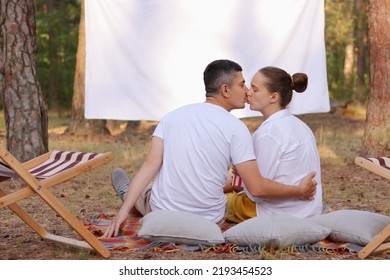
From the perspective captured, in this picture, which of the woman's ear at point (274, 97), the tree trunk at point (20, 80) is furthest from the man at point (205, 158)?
the tree trunk at point (20, 80)

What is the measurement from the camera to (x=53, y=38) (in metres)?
15.6

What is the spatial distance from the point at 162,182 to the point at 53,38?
12.1 meters

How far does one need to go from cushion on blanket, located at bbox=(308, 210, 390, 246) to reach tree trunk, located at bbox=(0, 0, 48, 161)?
2930mm

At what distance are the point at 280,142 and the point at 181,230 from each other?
0.60m

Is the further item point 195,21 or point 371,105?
Answer: point 371,105

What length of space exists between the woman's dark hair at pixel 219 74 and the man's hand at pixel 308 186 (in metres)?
0.54

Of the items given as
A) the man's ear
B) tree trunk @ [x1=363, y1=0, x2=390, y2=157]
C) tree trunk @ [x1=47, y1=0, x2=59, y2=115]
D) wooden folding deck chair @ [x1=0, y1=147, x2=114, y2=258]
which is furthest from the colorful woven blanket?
tree trunk @ [x1=47, y1=0, x2=59, y2=115]

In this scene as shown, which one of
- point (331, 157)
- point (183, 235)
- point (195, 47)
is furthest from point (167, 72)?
point (183, 235)

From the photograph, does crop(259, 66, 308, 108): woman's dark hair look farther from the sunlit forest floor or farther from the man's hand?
the sunlit forest floor

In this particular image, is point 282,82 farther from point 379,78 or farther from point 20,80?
point 379,78

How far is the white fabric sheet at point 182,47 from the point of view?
250 inches

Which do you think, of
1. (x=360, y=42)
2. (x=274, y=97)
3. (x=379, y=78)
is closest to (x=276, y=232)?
(x=274, y=97)

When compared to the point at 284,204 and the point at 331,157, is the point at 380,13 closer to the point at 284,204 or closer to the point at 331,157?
the point at 331,157

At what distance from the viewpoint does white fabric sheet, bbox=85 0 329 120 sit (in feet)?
20.8
